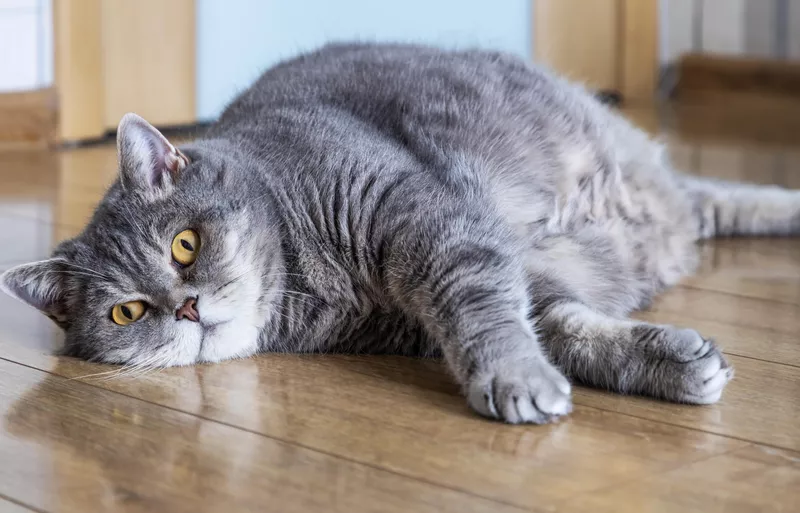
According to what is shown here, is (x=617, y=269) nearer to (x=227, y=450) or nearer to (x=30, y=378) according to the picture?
(x=227, y=450)

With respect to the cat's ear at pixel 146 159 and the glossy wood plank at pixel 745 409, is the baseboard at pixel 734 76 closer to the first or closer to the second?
the glossy wood plank at pixel 745 409

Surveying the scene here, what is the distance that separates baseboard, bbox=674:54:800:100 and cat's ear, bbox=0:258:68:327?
3.29 metres

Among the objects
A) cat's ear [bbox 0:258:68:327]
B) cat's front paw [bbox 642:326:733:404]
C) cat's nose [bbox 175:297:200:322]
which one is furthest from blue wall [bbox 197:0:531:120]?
cat's front paw [bbox 642:326:733:404]

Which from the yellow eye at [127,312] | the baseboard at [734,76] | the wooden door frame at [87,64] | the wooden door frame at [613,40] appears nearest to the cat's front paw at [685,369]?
the yellow eye at [127,312]

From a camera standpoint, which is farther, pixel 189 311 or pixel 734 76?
pixel 734 76

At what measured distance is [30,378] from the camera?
1473 mm

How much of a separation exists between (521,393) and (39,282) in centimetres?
74

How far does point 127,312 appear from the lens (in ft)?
4.88

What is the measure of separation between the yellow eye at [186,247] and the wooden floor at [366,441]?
0.53 feet

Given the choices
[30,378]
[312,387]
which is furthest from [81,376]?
[312,387]

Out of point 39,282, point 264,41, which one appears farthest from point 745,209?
point 264,41

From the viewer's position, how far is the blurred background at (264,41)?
3312 millimetres

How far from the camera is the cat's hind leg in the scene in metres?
1.31

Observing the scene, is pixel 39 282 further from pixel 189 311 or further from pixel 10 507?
pixel 10 507
